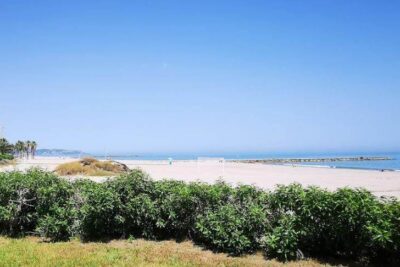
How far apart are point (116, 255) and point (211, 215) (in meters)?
2.36

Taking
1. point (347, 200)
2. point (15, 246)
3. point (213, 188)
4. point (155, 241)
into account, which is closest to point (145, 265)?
point (155, 241)

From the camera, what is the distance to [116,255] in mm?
9117

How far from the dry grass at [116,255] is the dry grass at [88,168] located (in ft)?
77.3

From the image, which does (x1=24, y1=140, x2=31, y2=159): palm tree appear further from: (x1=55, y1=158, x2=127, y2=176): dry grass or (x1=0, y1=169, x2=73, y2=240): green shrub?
(x1=0, y1=169, x2=73, y2=240): green shrub

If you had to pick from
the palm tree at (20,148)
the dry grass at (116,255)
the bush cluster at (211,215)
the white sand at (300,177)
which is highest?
the palm tree at (20,148)

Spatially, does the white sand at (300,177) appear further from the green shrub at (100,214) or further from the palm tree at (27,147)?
the palm tree at (27,147)

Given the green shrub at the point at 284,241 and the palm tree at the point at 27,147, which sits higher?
the palm tree at the point at 27,147

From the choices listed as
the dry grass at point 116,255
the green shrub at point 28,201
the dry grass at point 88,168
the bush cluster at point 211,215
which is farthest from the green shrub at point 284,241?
the dry grass at point 88,168

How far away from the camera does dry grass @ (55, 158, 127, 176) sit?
3466cm

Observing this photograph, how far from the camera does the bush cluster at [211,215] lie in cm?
848

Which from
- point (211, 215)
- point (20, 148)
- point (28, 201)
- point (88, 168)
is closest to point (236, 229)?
point (211, 215)

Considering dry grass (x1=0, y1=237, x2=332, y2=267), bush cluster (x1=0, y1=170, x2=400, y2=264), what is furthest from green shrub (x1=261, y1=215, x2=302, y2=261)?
dry grass (x1=0, y1=237, x2=332, y2=267)

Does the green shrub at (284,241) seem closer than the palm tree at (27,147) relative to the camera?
Yes

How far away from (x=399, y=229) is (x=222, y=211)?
379cm
